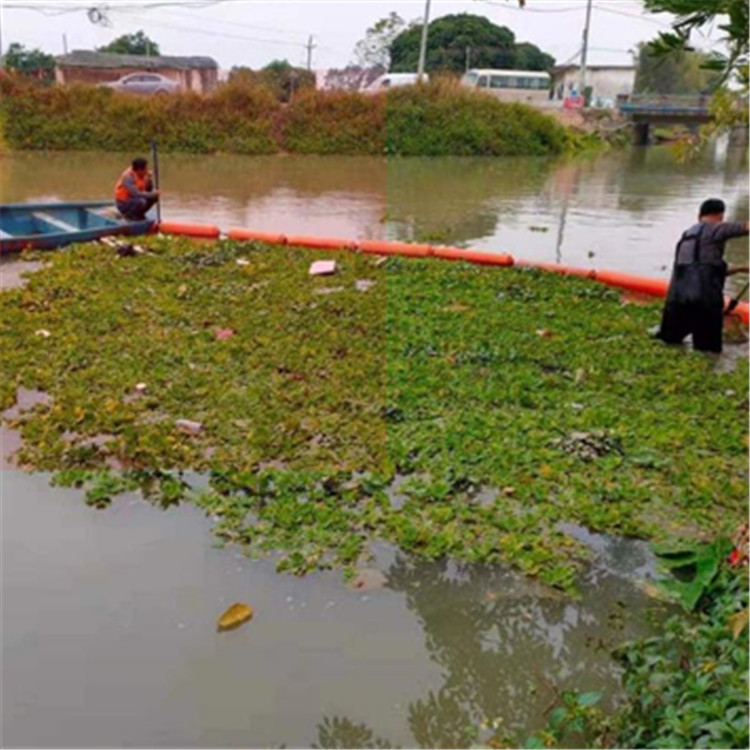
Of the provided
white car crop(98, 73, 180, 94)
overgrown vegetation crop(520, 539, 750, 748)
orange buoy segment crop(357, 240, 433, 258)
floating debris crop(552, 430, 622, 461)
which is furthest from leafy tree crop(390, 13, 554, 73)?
overgrown vegetation crop(520, 539, 750, 748)

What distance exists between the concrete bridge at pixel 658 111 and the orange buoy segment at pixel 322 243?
2982cm

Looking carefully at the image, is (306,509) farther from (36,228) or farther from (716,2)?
(36,228)

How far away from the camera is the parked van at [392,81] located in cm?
2991

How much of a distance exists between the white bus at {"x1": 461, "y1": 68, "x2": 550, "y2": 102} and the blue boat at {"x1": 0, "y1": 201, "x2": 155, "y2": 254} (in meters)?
24.9

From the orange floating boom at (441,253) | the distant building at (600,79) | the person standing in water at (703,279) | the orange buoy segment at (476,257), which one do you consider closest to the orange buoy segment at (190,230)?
the orange floating boom at (441,253)

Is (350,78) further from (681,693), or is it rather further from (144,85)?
(681,693)

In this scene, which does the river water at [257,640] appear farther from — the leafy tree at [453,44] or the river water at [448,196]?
the leafy tree at [453,44]

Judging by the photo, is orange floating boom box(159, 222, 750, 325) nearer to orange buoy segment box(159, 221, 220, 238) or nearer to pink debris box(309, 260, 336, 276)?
orange buoy segment box(159, 221, 220, 238)

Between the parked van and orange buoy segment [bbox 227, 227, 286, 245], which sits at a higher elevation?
the parked van

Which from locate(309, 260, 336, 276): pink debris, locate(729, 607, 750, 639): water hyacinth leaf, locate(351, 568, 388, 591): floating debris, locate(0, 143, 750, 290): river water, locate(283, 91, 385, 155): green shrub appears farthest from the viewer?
locate(283, 91, 385, 155): green shrub

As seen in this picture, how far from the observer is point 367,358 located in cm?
602

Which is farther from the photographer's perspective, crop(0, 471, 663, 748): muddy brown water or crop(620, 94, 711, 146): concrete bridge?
crop(620, 94, 711, 146): concrete bridge

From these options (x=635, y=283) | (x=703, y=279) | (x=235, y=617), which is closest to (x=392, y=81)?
(x=635, y=283)

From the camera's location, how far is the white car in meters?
28.6
